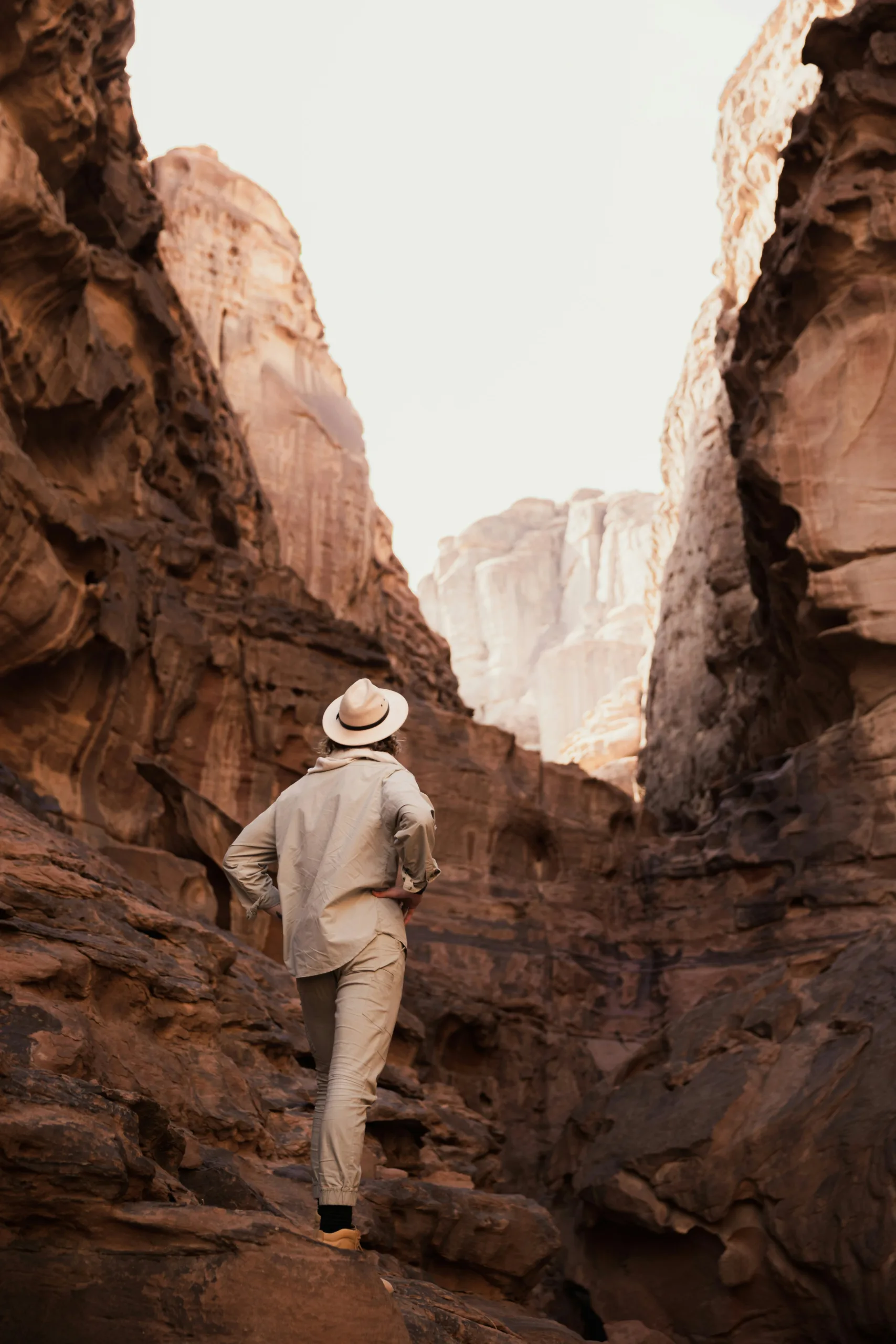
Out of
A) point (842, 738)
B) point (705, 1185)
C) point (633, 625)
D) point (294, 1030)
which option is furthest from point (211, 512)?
point (633, 625)

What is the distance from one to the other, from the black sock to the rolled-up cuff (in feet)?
0.04

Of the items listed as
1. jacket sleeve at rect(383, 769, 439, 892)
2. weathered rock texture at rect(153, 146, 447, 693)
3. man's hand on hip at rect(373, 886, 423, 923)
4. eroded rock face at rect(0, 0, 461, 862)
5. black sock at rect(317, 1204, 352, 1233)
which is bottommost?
black sock at rect(317, 1204, 352, 1233)

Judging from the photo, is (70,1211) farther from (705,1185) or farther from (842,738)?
(842,738)

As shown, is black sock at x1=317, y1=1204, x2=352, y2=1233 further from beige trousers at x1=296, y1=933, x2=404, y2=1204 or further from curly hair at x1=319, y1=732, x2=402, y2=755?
curly hair at x1=319, y1=732, x2=402, y2=755

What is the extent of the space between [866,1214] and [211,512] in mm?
21318

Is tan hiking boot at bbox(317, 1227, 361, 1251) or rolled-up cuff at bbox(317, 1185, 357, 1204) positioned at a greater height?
rolled-up cuff at bbox(317, 1185, 357, 1204)

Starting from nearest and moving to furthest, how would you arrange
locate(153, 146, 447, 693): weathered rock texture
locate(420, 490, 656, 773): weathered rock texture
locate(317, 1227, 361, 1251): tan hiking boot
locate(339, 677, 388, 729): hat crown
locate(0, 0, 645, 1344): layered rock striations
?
locate(0, 0, 645, 1344): layered rock striations, locate(317, 1227, 361, 1251): tan hiking boot, locate(339, 677, 388, 729): hat crown, locate(153, 146, 447, 693): weathered rock texture, locate(420, 490, 656, 773): weathered rock texture

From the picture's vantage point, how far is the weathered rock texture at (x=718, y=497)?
113 feet

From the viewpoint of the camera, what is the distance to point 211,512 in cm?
2712

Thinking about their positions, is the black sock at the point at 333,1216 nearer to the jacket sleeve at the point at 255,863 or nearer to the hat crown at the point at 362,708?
the jacket sleeve at the point at 255,863

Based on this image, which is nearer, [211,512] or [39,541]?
[39,541]

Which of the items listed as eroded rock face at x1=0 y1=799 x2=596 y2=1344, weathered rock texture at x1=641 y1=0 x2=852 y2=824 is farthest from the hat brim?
weathered rock texture at x1=641 y1=0 x2=852 y2=824

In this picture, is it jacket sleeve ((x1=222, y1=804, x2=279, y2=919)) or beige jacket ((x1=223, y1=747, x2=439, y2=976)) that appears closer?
beige jacket ((x1=223, y1=747, x2=439, y2=976))

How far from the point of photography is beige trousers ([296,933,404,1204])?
4.47m
